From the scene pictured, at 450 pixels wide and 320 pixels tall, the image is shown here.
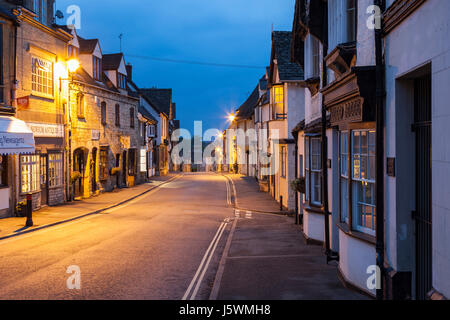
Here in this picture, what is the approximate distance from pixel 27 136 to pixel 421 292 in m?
16.1

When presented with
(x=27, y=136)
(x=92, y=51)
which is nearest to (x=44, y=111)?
(x=27, y=136)

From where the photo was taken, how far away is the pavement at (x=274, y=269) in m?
8.22

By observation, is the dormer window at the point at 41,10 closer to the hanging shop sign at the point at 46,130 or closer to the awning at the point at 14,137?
the hanging shop sign at the point at 46,130

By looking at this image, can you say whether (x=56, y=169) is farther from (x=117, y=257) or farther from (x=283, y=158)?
(x=117, y=257)

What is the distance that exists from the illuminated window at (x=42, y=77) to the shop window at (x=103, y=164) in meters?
8.53

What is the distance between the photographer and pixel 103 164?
30344 mm

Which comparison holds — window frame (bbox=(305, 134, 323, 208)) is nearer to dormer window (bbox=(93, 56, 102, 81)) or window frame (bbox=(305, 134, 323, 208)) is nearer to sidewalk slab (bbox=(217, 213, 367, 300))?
sidewalk slab (bbox=(217, 213, 367, 300))

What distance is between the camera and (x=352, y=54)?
860cm

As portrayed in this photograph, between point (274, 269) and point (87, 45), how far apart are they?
24268 mm

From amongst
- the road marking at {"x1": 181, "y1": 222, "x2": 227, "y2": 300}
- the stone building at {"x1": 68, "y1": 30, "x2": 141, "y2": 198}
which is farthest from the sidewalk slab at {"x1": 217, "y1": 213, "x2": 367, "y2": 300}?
the stone building at {"x1": 68, "y1": 30, "x2": 141, "y2": 198}

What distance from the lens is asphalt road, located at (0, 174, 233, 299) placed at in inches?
343

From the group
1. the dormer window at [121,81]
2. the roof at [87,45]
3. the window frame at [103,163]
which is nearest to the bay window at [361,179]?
the window frame at [103,163]

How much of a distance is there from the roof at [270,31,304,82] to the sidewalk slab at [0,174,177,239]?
1194 cm
